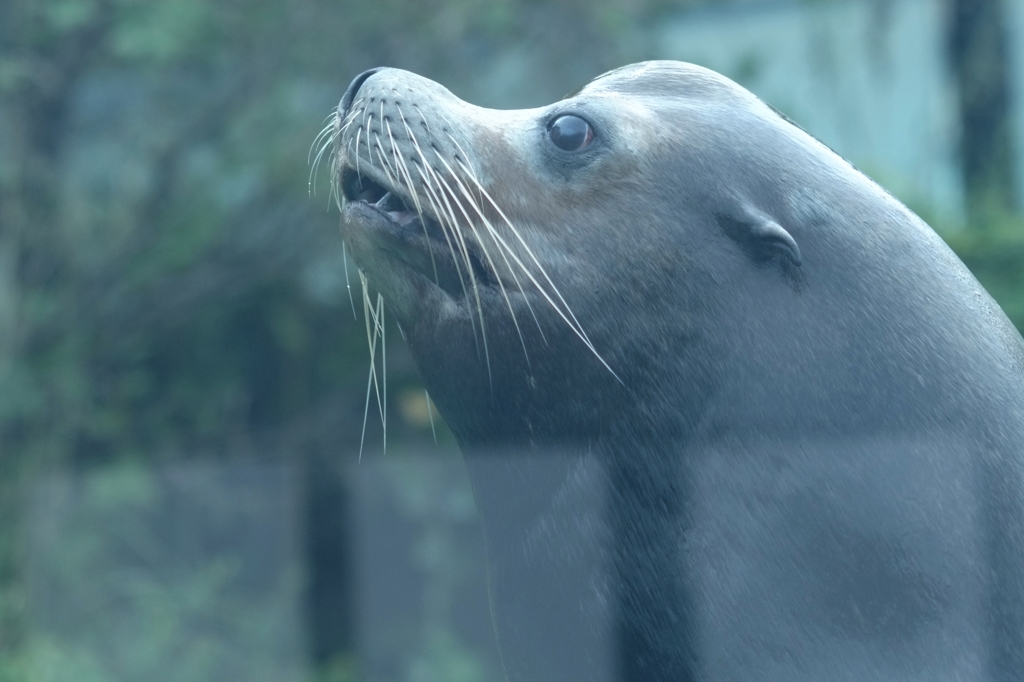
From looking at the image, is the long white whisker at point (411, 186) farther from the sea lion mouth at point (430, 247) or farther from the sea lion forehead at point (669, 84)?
the sea lion forehead at point (669, 84)

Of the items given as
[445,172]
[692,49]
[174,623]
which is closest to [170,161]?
[174,623]

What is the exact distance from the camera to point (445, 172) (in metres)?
2.14

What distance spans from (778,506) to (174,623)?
216 inches

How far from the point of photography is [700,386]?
6.57 ft

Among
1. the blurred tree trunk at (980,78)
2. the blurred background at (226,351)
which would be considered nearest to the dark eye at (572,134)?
the blurred background at (226,351)

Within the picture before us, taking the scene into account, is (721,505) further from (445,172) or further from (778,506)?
(445,172)

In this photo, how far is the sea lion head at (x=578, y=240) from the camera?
2.02 metres

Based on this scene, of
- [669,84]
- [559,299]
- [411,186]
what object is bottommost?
[559,299]

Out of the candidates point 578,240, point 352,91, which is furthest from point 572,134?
point 352,91

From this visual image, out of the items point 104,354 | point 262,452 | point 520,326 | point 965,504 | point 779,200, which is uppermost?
point 779,200

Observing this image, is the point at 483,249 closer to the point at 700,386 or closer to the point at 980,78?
the point at 700,386

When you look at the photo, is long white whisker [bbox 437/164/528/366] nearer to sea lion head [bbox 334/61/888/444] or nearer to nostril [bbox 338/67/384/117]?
sea lion head [bbox 334/61/888/444]

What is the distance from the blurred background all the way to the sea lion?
464 cm

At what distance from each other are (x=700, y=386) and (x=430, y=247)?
499 mm
